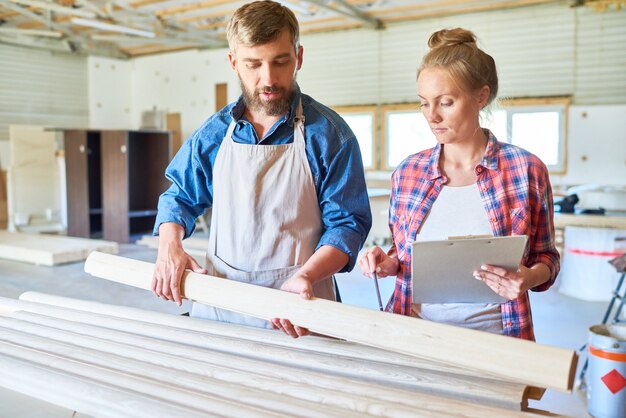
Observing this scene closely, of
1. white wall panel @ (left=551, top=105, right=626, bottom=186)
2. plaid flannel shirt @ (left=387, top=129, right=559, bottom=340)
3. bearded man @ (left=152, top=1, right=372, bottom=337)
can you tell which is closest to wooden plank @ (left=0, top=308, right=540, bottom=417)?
bearded man @ (left=152, top=1, right=372, bottom=337)

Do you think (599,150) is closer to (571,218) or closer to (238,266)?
(571,218)

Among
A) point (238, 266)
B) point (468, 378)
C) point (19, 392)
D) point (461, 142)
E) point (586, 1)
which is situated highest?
point (586, 1)

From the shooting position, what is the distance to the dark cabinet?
8.11 metres

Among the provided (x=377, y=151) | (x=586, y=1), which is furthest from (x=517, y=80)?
(x=377, y=151)

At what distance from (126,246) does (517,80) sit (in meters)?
5.68

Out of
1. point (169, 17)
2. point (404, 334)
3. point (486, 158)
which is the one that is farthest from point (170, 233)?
point (169, 17)

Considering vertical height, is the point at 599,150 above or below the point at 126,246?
above

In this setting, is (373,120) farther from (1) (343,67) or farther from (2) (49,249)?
(2) (49,249)

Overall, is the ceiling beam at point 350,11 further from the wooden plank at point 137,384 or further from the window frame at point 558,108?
the wooden plank at point 137,384

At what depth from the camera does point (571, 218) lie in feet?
17.2

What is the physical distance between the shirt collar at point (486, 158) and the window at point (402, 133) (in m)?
7.15

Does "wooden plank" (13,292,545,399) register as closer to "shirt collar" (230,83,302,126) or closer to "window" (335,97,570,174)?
"shirt collar" (230,83,302,126)

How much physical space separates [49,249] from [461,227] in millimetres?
5570

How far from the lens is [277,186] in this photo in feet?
5.26
